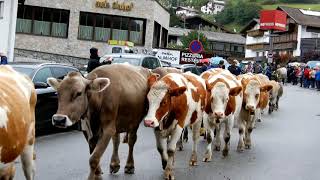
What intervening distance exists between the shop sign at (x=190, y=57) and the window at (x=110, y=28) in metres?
17.3

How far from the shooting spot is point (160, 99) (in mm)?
9617

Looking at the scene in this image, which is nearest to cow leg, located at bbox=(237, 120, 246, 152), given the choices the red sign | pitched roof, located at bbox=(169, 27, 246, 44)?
the red sign

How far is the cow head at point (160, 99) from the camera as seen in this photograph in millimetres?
9508

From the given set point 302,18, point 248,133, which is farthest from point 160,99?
point 302,18

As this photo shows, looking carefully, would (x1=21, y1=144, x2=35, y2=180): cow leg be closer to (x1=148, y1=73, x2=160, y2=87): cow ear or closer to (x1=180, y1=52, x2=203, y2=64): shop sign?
(x1=148, y1=73, x2=160, y2=87): cow ear

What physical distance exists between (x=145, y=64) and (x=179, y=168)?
37.0ft

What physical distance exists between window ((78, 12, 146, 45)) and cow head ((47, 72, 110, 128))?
41.3 meters

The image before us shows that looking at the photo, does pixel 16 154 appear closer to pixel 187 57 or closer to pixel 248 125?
pixel 248 125

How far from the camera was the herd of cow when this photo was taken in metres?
6.71

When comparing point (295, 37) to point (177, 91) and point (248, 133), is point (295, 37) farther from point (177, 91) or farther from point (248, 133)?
point (177, 91)

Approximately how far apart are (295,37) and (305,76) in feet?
158

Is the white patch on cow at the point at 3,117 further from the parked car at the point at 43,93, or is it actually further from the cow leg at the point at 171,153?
the parked car at the point at 43,93

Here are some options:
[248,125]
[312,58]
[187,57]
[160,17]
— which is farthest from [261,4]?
[248,125]

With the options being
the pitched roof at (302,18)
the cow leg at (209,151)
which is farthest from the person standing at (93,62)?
the pitched roof at (302,18)
